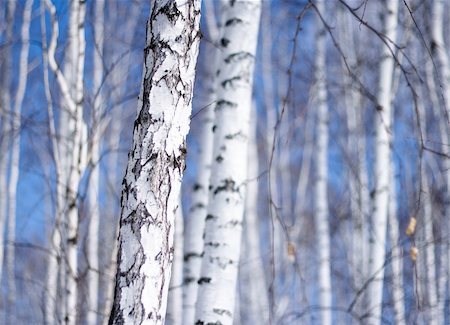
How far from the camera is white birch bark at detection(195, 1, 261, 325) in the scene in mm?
3439

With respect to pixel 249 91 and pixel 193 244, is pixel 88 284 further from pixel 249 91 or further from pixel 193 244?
pixel 249 91

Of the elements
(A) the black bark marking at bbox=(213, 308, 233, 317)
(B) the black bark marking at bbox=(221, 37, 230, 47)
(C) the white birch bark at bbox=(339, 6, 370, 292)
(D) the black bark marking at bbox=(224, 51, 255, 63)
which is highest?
(C) the white birch bark at bbox=(339, 6, 370, 292)

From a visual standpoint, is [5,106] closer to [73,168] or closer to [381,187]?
[73,168]

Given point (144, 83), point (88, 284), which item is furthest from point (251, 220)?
point (144, 83)

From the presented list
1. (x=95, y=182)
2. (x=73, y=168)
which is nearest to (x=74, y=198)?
(x=73, y=168)

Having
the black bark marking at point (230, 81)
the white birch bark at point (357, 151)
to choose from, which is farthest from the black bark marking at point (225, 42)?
the white birch bark at point (357, 151)

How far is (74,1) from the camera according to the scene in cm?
523

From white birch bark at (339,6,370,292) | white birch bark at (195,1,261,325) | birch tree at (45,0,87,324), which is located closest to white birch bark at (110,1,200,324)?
white birch bark at (195,1,261,325)

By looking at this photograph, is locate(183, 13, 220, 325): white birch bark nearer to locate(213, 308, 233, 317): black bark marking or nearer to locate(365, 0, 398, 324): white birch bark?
locate(365, 0, 398, 324): white birch bark

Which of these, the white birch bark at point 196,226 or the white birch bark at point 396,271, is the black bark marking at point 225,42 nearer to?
the white birch bark at point 196,226

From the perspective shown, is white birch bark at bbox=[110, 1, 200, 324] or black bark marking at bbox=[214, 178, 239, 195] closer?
white birch bark at bbox=[110, 1, 200, 324]

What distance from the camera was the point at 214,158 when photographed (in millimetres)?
3680

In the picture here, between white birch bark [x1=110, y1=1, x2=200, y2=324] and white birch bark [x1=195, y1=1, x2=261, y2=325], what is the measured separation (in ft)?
4.65

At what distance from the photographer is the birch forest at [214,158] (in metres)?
2.10
